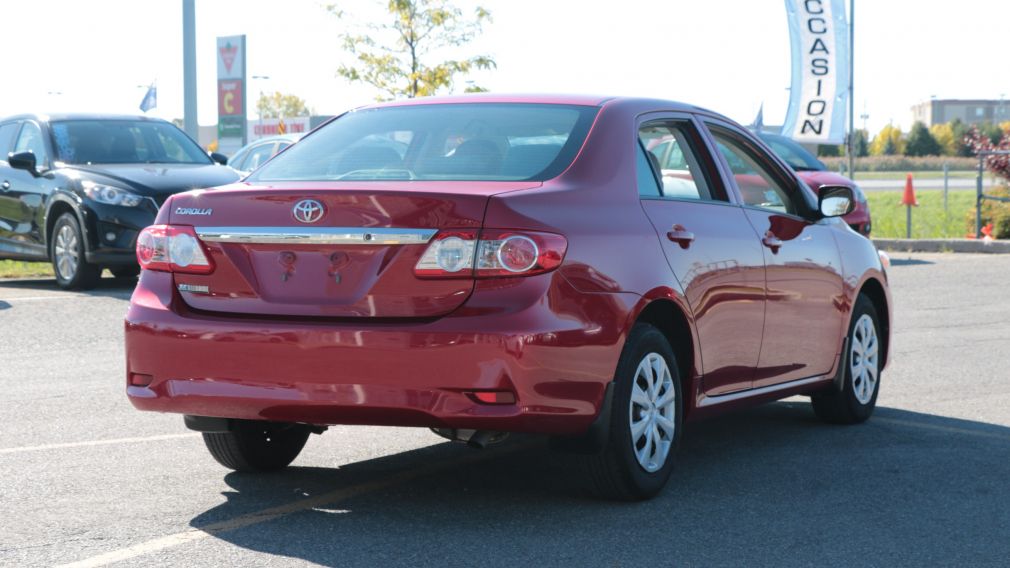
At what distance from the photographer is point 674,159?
6.50 metres

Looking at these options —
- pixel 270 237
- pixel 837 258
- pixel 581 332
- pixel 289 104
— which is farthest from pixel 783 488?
pixel 289 104

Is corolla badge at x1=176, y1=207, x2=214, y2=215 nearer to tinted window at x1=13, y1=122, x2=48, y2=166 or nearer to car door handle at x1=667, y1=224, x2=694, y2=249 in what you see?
car door handle at x1=667, y1=224, x2=694, y2=249

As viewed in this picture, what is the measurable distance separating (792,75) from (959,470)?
1925cm

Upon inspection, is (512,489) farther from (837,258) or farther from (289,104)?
(289,104)

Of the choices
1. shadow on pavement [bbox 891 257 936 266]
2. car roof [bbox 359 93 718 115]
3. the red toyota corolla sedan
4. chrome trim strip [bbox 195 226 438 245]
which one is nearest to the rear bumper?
the red toyota corolla sedan

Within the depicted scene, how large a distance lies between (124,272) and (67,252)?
1.56 meters

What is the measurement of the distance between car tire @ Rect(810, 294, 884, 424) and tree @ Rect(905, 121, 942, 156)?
113 metres

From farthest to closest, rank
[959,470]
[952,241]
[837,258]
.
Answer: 1. [952,241]
2. [837,258]
3. [959,470]

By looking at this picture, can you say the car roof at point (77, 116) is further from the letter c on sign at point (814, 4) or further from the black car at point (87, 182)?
the letter c on sign at point (814, 4)

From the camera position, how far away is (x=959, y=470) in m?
6.43

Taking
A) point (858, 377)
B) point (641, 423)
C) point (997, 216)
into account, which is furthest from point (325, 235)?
point (997, 216)

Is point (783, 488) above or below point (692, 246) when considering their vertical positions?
below

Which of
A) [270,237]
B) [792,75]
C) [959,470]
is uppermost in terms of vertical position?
[792,75]

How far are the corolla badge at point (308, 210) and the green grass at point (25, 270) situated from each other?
500 inches
